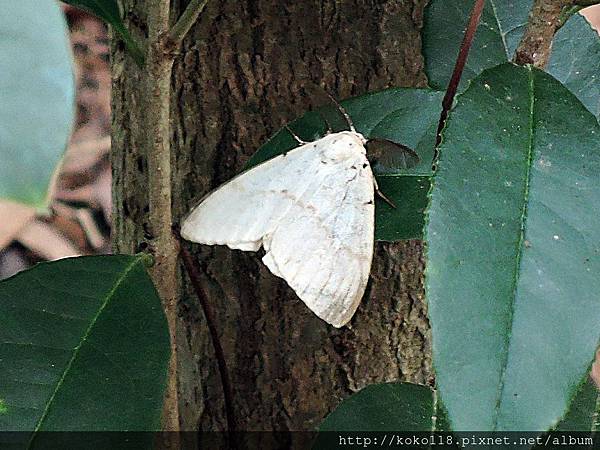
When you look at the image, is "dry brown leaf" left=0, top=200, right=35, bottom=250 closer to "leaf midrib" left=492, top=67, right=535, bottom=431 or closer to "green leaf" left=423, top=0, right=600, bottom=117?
"green leaf" left=423, top=0, right=600, bottom=117

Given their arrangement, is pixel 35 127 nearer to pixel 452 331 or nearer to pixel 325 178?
pixel 452 331

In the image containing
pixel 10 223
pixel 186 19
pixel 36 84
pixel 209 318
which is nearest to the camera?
pixel 36 84

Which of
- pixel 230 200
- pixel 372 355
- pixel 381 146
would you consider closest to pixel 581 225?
pixel 381 146

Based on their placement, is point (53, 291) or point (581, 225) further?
point (53, 291)

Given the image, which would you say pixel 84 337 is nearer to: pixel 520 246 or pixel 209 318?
pixel 209 318

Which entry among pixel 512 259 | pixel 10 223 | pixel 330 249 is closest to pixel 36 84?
pixel 512 259

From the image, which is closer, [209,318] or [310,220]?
[310,220]
